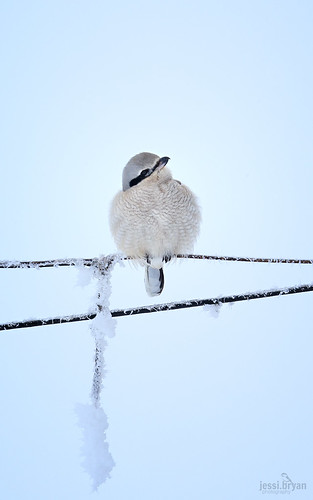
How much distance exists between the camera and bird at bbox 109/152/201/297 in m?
3.96

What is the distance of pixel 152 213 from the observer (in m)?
3.97

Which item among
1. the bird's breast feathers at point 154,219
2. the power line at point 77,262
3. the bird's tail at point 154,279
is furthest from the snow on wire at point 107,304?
the bird's tail at point 154,279

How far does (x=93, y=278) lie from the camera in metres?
1.81

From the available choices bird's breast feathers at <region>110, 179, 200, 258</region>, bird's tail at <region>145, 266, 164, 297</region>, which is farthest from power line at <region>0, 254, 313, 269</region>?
bird's tail at <region>145, 266, 164, 297</region>

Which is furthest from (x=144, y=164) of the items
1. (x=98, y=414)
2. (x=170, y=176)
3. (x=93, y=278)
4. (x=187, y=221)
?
(x=98, y=414)

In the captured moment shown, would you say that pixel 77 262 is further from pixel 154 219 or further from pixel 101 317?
pixel 154 219

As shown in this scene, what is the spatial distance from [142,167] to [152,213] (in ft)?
1.17

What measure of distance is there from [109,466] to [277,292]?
732 mm

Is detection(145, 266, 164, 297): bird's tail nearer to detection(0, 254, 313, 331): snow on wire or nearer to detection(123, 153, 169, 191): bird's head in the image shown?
detection(123, 153, 169, 191): bird's head

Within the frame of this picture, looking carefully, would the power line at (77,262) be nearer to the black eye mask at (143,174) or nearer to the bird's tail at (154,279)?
the black eye mask at (143,174)

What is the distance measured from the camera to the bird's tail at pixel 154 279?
4.38m

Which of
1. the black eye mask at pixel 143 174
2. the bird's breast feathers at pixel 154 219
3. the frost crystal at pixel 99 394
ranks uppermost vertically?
the black eye mask at pixel 143 174

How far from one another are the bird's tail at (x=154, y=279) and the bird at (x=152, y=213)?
0.38 ft

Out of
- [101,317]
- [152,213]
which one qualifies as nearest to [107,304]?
[101,317]
